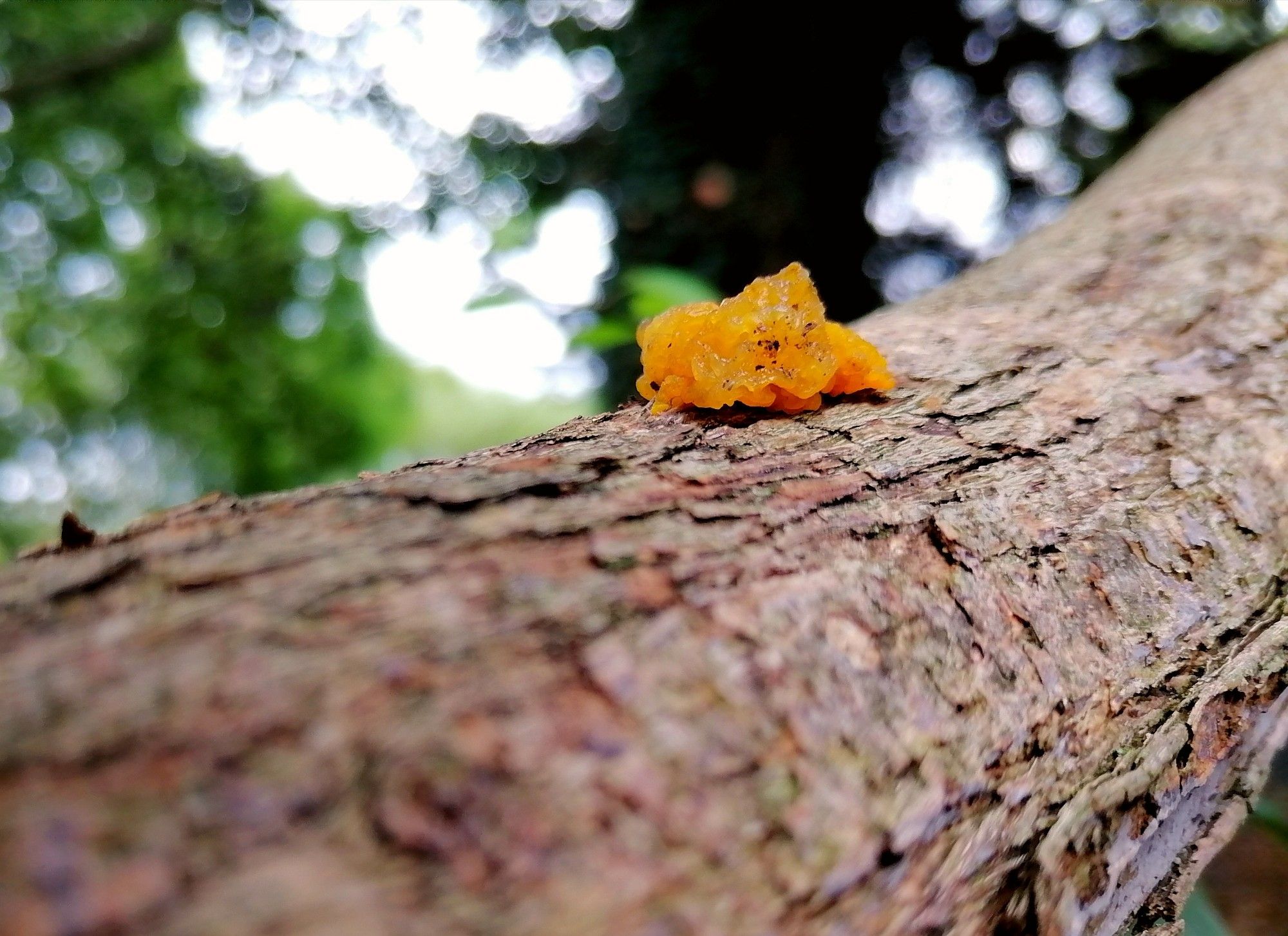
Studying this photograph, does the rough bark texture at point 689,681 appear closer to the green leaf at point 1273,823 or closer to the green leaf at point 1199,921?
the green leaf at point 1199,921

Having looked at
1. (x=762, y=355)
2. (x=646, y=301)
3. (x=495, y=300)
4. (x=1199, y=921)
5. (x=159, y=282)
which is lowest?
(x=1199, y=921)

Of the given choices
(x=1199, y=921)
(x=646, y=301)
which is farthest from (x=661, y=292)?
(x=1199, y=921)

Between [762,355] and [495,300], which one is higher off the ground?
[495,300]

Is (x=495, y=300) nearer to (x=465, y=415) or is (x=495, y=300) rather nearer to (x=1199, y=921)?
(x=1199, y=921)

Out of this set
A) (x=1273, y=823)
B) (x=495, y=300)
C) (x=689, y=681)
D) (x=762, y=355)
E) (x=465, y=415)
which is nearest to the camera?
(x=689, y=681)

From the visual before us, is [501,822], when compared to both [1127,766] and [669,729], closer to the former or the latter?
[669,729]

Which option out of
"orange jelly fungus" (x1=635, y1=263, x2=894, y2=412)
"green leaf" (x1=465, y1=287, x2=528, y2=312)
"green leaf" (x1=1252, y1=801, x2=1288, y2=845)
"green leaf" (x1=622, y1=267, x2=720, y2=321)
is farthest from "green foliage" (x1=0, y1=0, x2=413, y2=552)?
"green leaf" (x1=1252, y1=801, x2=1288, y2=845)

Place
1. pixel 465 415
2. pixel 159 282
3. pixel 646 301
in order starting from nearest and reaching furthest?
1. pixel 646 301
2. pixel 159 282
3. pixel 465 415
